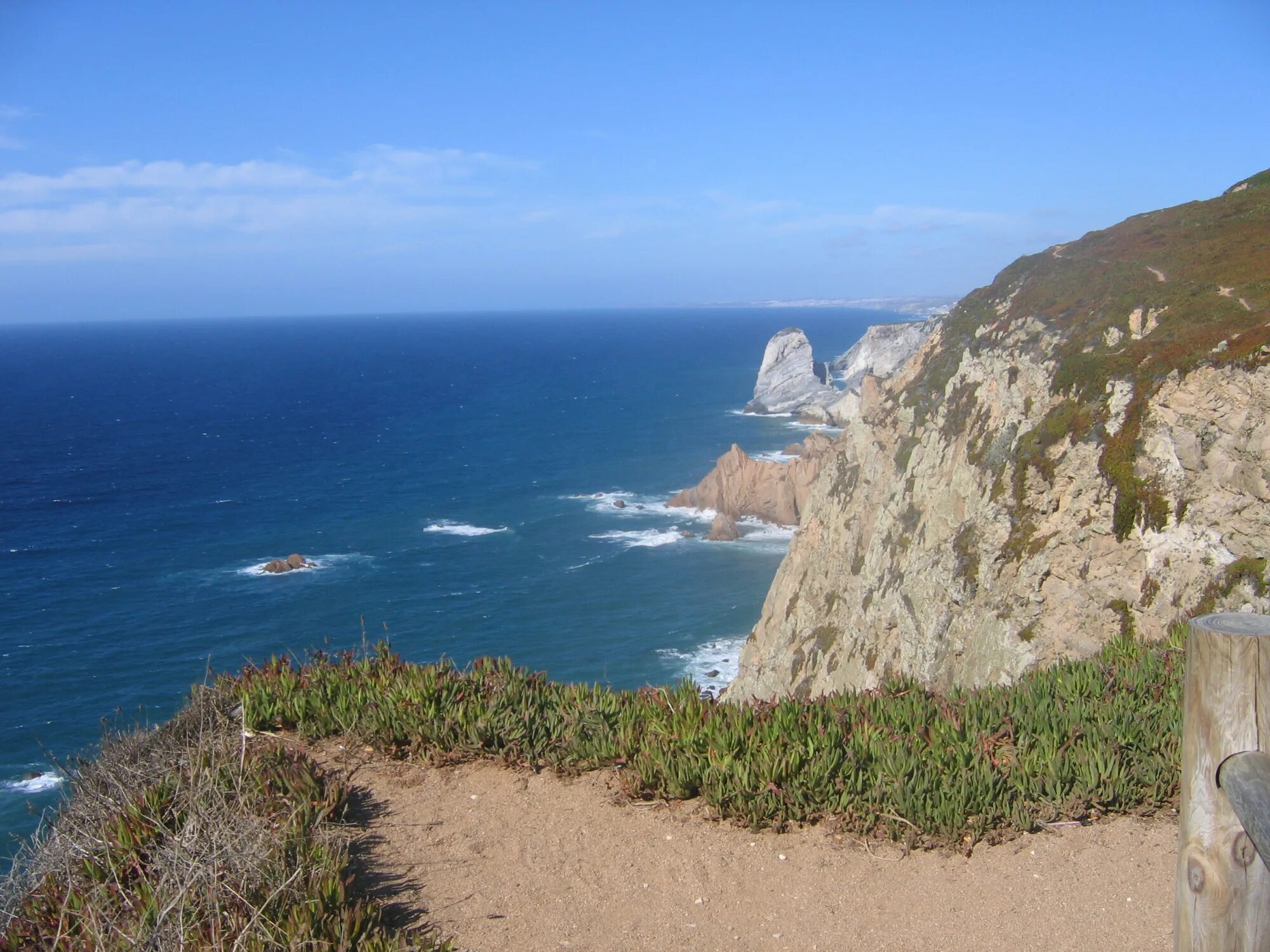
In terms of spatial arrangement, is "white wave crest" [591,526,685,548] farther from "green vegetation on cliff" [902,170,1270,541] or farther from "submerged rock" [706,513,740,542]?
"green vegetation on cliff" [902,170,1270,541]

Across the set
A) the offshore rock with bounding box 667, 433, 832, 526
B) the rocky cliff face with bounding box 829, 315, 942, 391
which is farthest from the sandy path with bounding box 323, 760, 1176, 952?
the rocky cliff face with bounding box 829, 315, 942, 391

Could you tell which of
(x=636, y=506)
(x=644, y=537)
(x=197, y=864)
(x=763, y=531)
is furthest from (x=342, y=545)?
(x=197, y=864)

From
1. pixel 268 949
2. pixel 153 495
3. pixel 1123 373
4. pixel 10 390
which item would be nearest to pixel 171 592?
pixel 153 495

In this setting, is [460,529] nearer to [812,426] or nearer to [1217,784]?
[812,426]

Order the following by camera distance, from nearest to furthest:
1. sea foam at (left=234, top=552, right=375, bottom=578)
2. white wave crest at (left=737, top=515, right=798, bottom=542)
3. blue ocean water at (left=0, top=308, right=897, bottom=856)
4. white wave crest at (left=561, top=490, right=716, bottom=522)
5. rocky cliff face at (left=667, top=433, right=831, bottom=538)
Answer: blue ocean water at (left=0, top=308, right=897, bottom=856), sea foam at (left=234, top=552, right=375, bottom=578), white wave crest at (left=737, top=515, right=798, bottom=542), rocky cliff face at (left=667, top=433, right=831, bottom=538), white wave crest at (left=561, top=490, right=716, bottom=522)

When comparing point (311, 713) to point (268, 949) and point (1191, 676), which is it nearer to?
point (268, 949)

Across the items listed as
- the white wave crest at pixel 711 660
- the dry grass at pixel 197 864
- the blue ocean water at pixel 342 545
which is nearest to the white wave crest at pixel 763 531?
the blue ocean water at pixel 342 545
